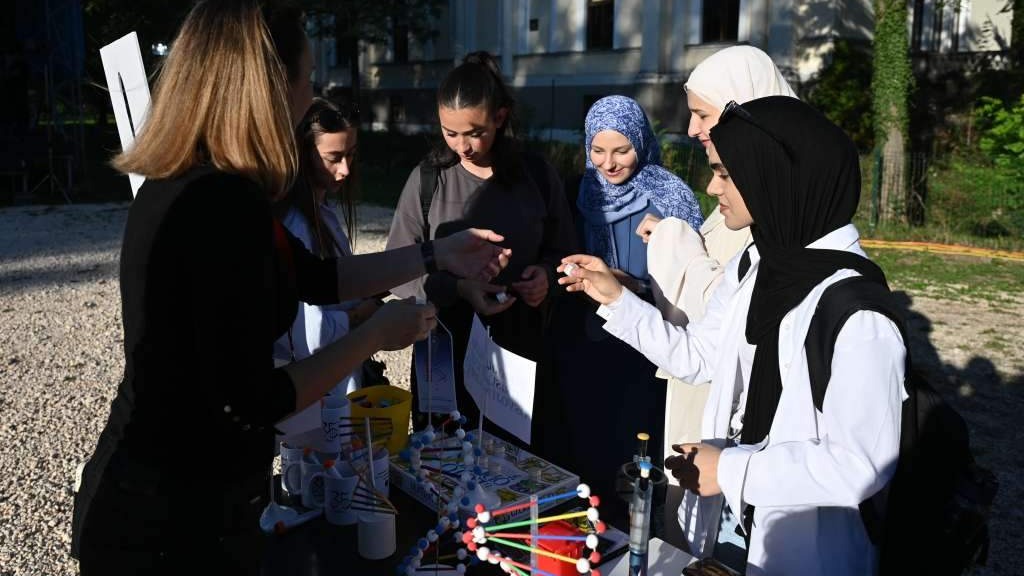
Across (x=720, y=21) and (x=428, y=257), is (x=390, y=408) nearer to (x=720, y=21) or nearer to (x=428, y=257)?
(x=428, y=257)

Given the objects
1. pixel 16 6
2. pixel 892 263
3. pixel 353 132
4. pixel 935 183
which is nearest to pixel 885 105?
pixel 935 183

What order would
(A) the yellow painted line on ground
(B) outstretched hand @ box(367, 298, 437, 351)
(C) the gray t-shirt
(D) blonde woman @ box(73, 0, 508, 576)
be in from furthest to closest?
(A) the yellow painted line on ground < (C) the gray t-shirt < (B) outstretched hand @ box(367, 298, 437, 351) < (D) blonde woman @ box(73, 0, 508, 576)

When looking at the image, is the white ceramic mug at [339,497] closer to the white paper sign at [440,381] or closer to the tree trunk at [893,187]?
the white paper sign at [440,381]

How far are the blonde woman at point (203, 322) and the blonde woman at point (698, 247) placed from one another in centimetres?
139

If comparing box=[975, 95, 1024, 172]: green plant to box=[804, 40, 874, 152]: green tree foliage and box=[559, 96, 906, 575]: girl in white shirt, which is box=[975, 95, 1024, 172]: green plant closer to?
box=[804, 40, 874, 152]: green tree foliage

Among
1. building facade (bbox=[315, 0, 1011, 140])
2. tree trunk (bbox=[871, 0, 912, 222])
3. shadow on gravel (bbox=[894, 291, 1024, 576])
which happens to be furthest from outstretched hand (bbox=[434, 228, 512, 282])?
building facade (bbox=[315, 0, 1011, 140])

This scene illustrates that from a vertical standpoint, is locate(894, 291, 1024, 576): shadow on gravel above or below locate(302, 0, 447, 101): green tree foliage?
below

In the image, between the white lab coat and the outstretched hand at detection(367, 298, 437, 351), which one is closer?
the white lab coat

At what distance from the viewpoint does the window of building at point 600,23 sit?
21656 millimetres

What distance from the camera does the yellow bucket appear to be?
7.42ft

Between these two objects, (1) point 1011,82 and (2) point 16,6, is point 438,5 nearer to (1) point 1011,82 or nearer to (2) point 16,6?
(2) point 16,6

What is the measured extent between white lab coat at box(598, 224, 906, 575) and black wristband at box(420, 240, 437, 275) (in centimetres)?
83

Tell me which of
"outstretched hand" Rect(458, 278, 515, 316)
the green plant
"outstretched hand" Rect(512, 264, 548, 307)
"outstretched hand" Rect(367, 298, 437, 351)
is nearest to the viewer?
"outstretched hand" Rect(367, 298, 437, 351)

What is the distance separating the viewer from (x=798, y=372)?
5.66 feet
